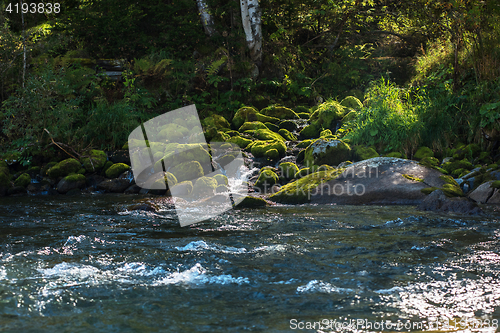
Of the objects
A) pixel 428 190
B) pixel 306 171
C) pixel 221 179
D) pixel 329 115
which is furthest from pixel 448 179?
pixel 329 115

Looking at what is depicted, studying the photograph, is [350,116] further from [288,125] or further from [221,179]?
[221,179]

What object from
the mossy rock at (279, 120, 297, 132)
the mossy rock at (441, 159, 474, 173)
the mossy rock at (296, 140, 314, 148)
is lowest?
the mossy rock at (441, 159, 474, 173)

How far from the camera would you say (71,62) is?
13.2 meters

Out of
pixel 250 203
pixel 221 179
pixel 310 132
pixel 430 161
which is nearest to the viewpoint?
pixel 250 203

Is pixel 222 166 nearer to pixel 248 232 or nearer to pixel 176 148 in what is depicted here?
pixel 176 148

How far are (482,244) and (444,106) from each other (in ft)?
19.9

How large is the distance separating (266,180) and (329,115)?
4295 millimetres

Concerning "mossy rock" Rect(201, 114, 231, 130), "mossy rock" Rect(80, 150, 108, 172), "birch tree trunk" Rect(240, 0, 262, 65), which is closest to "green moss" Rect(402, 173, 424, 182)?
"mossy rock" Rect(201, 114, 231, 130)

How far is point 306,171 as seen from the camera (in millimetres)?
8914

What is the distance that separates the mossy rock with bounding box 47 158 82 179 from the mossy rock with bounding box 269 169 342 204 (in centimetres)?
504

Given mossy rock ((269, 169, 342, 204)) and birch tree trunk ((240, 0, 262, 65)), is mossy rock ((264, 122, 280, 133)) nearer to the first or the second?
birch tree trunk ((240, 0, 262, 65))

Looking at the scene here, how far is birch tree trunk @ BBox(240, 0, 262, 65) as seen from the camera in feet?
47.2

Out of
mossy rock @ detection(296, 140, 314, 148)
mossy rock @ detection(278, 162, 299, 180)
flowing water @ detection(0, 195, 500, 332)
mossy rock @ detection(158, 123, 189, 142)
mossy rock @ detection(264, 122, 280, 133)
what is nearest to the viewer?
flowing water @ detection(0, 195, 500, 332)

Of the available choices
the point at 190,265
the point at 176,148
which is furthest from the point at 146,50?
the point at 190,265
